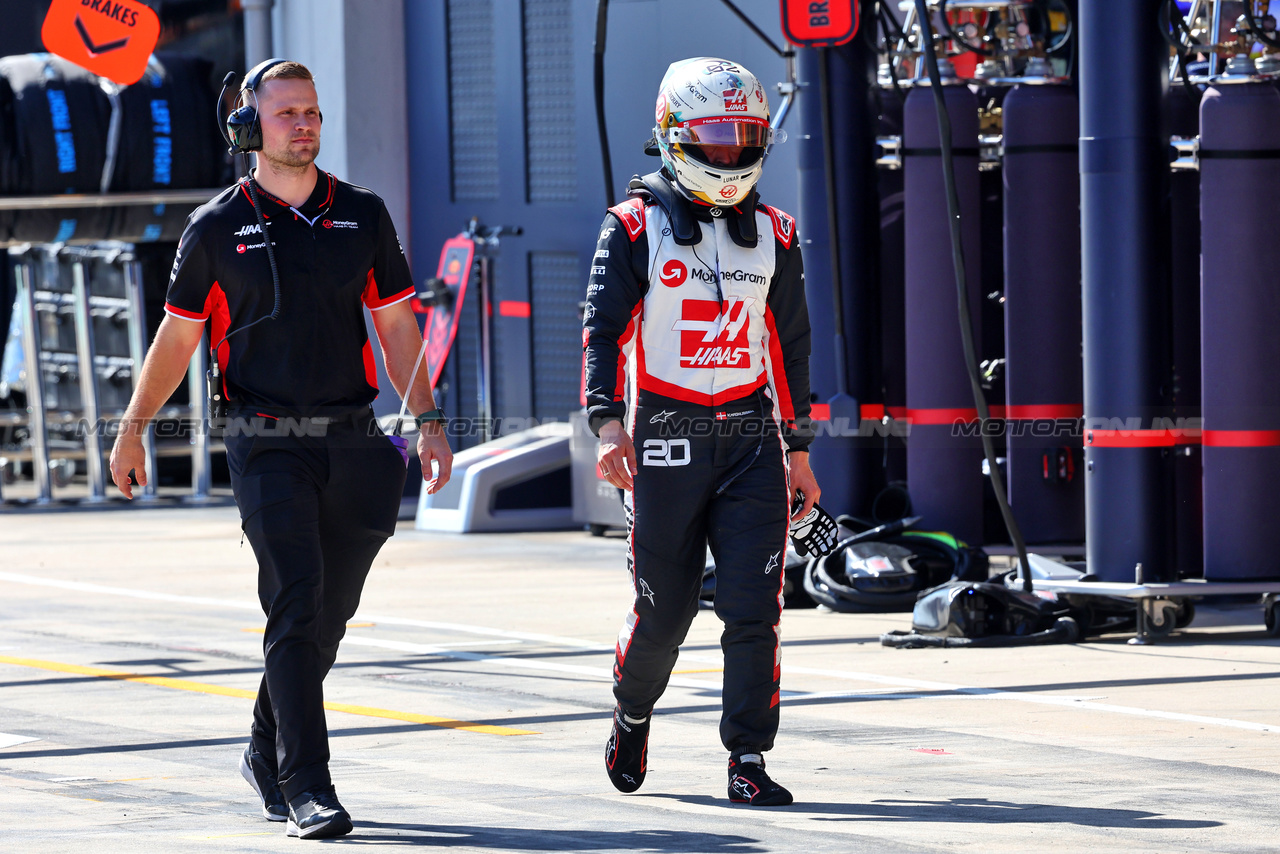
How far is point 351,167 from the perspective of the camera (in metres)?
18.1

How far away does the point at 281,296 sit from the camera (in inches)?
202

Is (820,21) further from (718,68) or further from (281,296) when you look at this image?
(281,296)

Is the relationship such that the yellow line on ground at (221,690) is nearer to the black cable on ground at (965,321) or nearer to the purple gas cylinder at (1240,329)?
the black cable on ground at (965,321)

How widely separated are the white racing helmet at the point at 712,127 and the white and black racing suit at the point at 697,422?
74mm

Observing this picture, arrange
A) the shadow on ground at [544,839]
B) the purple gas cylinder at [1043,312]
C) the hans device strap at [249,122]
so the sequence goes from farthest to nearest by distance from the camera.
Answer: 1. the purple gas cylinder at [1043,312]
2. the hans device strap at [249,122]
3. the shadow on ground at [544,839]

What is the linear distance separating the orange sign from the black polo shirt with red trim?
16.7 feet

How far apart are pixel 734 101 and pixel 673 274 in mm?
523

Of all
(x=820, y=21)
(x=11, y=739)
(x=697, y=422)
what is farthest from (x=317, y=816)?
(x=820, y=21)

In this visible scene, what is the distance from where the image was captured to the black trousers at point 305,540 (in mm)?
4992

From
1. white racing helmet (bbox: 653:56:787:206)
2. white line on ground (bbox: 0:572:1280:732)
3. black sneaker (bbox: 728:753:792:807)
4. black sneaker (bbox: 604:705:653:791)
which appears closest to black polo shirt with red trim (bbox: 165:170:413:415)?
white racing helmet (bbox: 653:56:787:206)

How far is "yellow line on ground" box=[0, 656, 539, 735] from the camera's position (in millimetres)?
6784


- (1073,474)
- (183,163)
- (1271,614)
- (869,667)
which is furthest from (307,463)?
(183,163)

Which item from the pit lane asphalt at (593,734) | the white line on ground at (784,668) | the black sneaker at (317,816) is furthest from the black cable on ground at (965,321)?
the black sneaker at (317,816)

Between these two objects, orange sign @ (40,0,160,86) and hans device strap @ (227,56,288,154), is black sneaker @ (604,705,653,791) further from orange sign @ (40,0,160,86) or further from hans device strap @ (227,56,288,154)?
orange sign @ (40,0,160,86)
